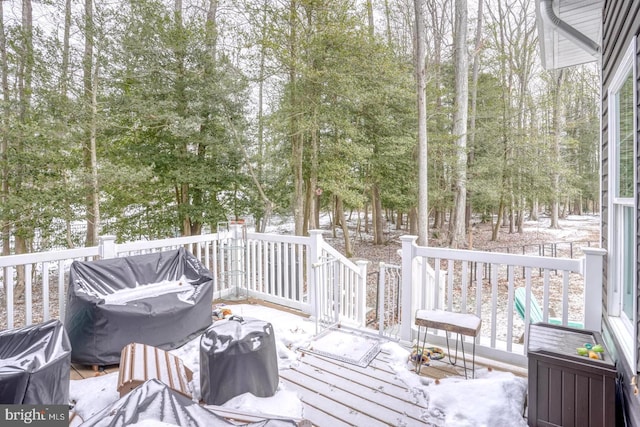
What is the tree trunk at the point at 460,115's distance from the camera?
30.8 feet

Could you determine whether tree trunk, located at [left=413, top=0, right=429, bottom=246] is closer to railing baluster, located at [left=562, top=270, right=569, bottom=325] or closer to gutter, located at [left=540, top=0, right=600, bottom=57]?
gutter, located at [left=540, top=0, right=600, bottom=57]

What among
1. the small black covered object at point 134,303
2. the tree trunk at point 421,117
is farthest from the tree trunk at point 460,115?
the small black covered object at point 134,303

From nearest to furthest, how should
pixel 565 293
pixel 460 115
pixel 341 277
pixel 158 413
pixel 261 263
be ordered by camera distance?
pixel 158 413
pixel 565 293
pixel 341 277
pixel 261 263
pixel 460 115

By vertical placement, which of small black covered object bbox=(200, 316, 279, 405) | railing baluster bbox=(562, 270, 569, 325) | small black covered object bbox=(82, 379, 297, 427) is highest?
railing baluster bbox=(562, 270, 569, 325)

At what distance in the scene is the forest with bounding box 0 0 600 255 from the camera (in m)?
6.46

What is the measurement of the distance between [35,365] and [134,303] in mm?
1131

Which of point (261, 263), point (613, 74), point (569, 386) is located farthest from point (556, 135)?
point (569, 386)

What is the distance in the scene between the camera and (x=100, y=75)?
682 centimetres

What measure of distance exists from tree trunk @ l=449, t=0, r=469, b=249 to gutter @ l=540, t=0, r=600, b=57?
22.2 ft

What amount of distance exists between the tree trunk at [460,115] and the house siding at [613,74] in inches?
281

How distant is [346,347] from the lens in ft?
11.2

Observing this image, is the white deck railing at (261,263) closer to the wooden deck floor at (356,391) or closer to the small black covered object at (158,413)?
the wooden deck floor at (356,391)

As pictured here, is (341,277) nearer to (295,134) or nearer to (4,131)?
(295,134)

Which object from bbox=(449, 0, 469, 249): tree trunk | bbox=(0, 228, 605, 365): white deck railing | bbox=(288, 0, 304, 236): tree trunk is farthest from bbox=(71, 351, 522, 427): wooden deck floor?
bbox=(449, 0, 469, 249): tree trunk
